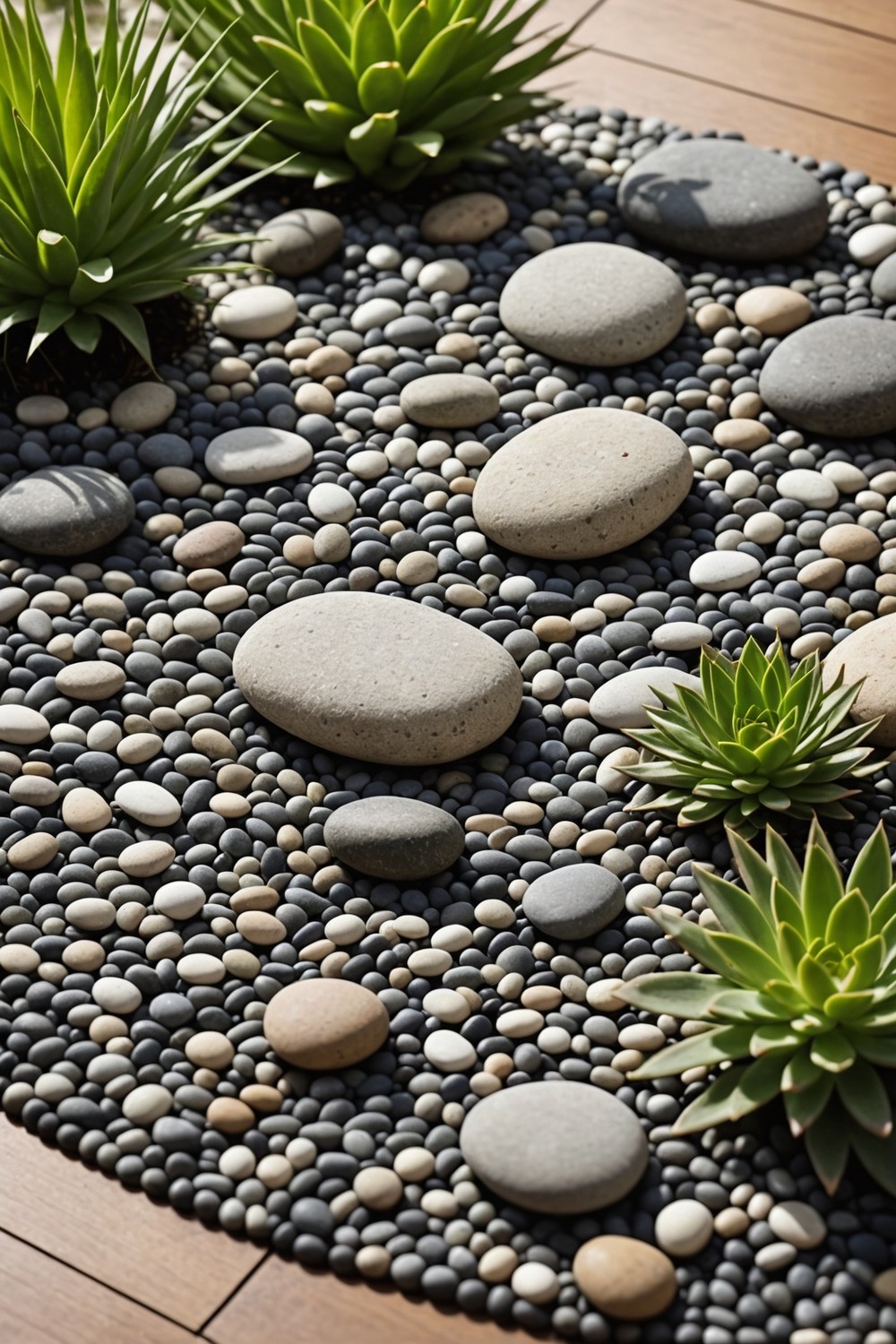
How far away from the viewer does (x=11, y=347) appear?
258 centimetres

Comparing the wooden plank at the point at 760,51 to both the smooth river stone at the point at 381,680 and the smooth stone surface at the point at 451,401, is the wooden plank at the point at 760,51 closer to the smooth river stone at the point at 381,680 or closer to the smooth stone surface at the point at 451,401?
the smooth stone surface at the point at 451,401

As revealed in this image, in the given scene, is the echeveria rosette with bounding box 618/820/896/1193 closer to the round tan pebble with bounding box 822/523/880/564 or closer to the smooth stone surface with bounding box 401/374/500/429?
the round tan pebble with bounding box 822/523/880/564

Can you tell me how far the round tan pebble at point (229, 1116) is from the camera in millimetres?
1718

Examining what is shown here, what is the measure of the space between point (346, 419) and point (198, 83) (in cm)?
74

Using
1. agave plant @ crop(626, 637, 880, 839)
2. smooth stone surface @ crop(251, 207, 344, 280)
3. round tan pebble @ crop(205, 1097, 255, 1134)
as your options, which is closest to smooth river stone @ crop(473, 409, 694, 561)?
agave plant @ crop(626, 637, 880, 839)

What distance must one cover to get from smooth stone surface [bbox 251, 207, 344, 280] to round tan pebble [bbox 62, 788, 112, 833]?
115 centimetres

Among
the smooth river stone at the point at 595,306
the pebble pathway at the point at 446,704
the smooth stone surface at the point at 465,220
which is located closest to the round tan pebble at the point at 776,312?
the pebble pathway at the point at 446,704

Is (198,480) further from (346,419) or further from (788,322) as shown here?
(788,322)

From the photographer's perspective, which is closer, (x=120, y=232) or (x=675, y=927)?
(x=675, y=927)

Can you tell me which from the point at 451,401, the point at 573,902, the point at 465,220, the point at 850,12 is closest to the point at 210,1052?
the point at 573,902

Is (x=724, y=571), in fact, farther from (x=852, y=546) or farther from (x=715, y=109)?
(x=715, y=109)

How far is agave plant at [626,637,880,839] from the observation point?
1.94 metres

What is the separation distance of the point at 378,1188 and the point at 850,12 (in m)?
2.87

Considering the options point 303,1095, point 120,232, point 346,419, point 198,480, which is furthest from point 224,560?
point 303,1095
